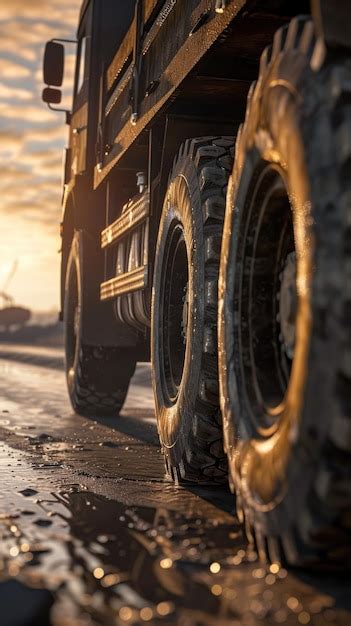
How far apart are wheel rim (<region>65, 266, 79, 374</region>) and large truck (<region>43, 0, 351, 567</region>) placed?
1.26m

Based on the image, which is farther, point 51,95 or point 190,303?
point 51,95

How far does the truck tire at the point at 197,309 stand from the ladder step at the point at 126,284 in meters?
0.47

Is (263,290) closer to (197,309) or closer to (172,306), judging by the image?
(197,309)

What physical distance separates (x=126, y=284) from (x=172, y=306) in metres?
0.95

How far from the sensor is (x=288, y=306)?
96.4 inches

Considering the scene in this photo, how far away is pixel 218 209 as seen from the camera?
3.31 m

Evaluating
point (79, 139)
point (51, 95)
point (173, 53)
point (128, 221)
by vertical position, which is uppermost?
point (51, 95)

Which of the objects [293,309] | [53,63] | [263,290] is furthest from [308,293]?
[53,63]

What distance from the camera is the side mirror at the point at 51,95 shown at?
7.48 meters

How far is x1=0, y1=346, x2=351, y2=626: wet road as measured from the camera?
179 centimetres

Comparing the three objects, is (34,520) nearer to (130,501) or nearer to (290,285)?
(130,501)

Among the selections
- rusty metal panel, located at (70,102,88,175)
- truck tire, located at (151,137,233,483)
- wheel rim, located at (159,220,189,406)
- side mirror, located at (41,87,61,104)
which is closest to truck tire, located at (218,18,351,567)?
truck tire, located at (151,137,233,483)

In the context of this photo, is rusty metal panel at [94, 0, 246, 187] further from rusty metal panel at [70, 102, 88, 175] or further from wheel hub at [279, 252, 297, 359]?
rusty metal panel at [70, 102, 88, 175]

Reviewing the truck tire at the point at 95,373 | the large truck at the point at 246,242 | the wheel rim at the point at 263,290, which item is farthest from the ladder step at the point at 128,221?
the wheel rim at the point at 263,290
